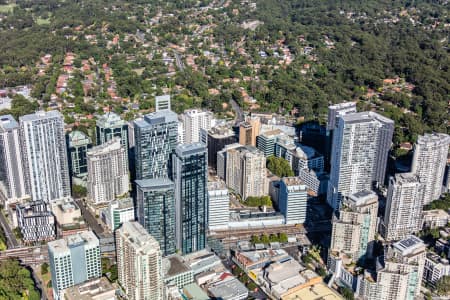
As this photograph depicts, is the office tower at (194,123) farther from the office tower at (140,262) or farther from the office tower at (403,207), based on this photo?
the office tower at (403,207)

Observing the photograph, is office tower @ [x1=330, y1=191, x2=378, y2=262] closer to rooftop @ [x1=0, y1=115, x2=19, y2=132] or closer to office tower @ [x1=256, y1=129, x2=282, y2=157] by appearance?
office tower @ [x1=256, y1=129, x2=282, y2=157]

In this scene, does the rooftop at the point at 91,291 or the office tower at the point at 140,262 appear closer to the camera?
the office tower at the point at 140,262

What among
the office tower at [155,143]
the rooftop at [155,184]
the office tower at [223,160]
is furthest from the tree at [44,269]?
the office tower at [223,160]

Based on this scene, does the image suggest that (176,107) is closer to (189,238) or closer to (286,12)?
(189,238)

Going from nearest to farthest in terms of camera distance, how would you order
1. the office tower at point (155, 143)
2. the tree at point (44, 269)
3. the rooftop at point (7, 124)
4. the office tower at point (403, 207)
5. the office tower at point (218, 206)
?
the tree at point (44, 269), the office tower at point (403, 207), the office tower at point (155, 143), the office tower at point (218, 206), the rooftop at point (7, 124)

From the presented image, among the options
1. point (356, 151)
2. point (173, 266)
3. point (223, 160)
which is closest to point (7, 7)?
point (223, 160)

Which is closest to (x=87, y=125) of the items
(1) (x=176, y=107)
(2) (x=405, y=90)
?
(1) (x=176, y=107)

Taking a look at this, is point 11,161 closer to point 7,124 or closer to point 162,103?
point 7,124
